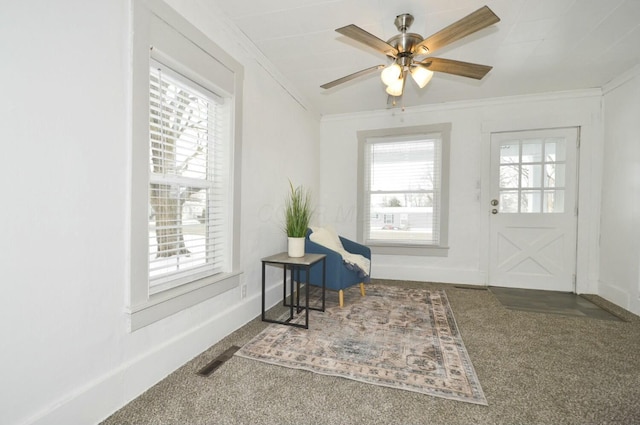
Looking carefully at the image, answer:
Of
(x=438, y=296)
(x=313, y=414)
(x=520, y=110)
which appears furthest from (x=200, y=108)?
(x=520, y=110)

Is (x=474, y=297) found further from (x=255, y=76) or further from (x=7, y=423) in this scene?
(x=7, y=423)

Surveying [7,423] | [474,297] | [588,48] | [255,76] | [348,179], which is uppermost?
[588,48]

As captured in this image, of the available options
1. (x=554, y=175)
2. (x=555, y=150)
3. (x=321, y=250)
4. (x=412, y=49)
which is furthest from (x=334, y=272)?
(x=555, y=150)

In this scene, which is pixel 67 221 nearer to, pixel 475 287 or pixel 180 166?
pixel 180 166

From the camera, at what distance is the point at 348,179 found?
4.51m

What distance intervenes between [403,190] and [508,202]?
135 cm

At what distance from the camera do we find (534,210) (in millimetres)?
3768

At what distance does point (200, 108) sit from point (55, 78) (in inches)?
36.5

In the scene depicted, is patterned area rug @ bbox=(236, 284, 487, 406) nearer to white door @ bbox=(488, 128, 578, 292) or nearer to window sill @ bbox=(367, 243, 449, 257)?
window sill @ bbox=(367, 243, 449, 257)

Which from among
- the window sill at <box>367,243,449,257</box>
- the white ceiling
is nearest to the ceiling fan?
the white ceiling

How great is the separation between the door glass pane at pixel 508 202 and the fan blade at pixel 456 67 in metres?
2.24

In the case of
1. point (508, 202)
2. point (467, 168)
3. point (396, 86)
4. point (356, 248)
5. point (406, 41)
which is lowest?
point (356, 248)

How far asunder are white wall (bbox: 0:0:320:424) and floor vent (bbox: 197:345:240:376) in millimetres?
192

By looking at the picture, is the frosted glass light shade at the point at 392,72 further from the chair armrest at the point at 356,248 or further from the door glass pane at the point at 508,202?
the door glass pane at the point at 508,202
